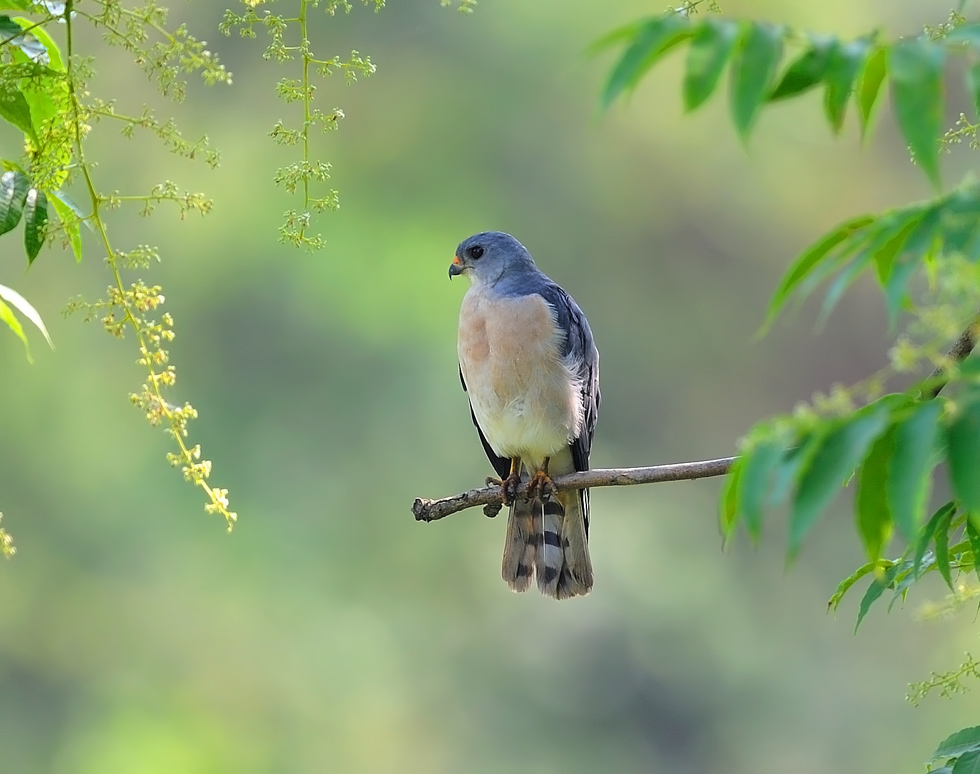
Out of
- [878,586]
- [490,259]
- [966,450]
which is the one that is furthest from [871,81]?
[490,259]

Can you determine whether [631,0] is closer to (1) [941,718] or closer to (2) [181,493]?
(2) [181,493]

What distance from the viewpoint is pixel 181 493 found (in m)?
11.8

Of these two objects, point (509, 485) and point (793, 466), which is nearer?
point (793, 466)

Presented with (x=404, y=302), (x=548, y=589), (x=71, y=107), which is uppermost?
(x=404, y=302)

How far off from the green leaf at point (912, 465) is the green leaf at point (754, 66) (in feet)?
1.14

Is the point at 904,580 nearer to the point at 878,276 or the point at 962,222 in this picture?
the point at 878,276

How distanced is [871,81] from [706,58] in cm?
26

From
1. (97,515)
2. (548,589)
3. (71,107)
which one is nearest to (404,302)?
(97,515)

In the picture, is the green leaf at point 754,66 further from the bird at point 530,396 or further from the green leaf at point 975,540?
the bird at point 530,396

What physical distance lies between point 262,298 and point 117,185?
1.73 meters

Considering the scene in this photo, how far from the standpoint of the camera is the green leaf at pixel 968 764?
5.93ft

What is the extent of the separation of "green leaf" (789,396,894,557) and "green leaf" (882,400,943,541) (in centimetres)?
3

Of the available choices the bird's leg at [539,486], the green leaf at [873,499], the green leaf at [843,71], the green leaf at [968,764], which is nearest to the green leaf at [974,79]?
the green leaf at [843,71]

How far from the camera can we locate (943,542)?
178 centimetres
